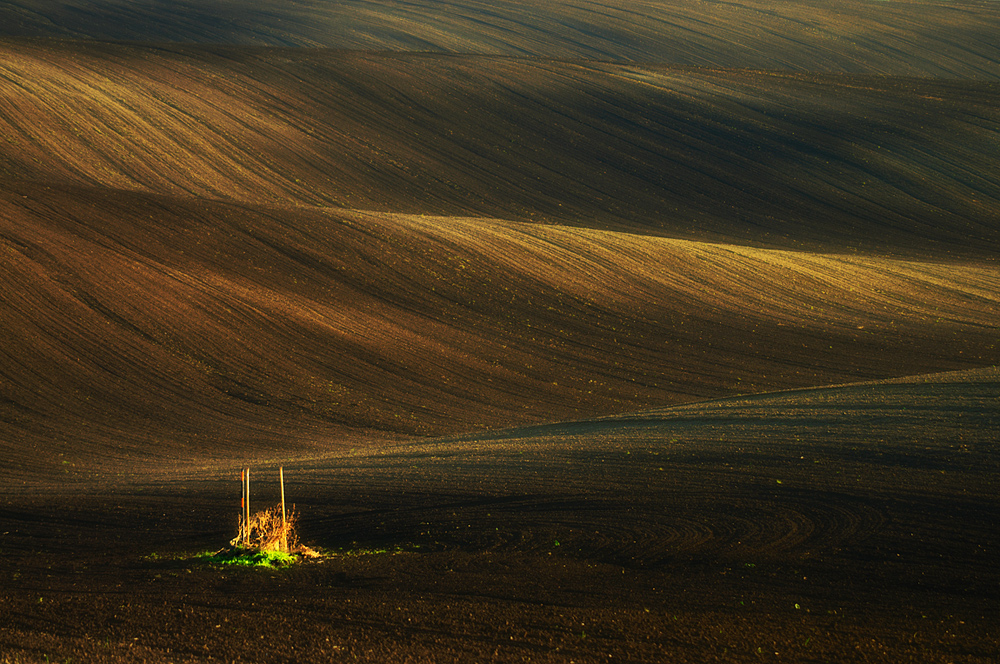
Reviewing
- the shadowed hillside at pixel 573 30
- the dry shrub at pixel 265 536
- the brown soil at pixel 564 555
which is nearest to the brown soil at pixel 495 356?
the brown soil at pixel 564 555

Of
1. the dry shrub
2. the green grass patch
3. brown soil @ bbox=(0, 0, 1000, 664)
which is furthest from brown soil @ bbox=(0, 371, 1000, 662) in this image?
the dry shrub

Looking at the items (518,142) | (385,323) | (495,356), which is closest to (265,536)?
(495,356)

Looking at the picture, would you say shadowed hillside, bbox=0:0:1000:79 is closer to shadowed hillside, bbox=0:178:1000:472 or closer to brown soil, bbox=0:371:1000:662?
shadowed hillside, bbox=0:178:1000:472

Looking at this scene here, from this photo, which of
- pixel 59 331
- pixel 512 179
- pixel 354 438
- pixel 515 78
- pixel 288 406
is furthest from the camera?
pixel 515 78

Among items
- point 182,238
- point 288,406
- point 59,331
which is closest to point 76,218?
point 182,238

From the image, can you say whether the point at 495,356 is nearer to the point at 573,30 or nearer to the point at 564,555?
the point at 564,555

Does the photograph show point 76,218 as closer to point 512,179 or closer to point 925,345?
point 512,179
